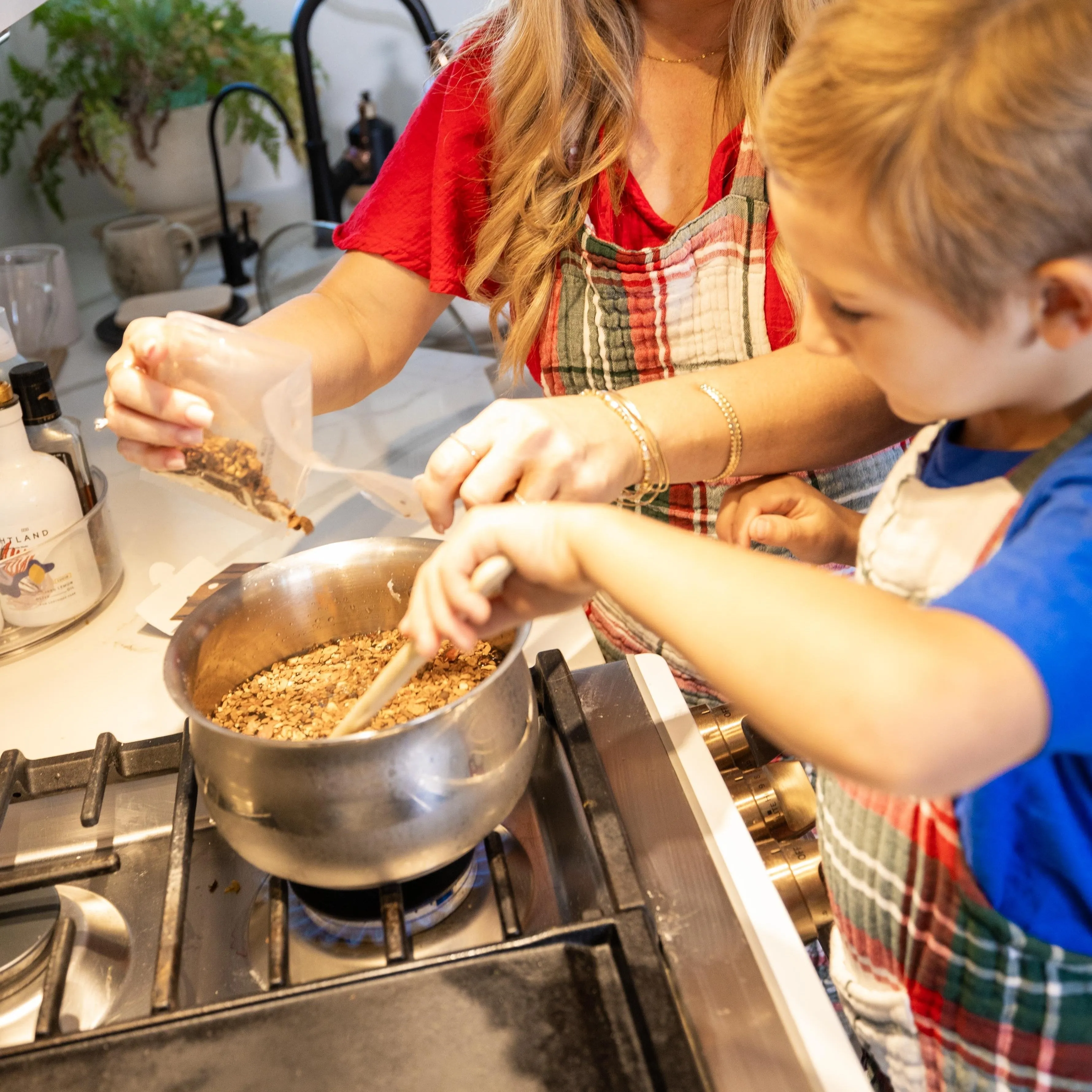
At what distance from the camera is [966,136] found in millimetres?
449

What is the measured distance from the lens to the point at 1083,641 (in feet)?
1.45

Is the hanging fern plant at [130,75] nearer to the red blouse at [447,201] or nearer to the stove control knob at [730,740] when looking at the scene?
the red blouse at [447,201]

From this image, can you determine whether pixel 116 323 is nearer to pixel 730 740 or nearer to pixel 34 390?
pixel 34 390

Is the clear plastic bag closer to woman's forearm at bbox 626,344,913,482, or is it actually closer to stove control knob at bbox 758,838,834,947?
woman's forearm at bbox 626,344,913,482

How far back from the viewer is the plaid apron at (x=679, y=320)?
3.39ft

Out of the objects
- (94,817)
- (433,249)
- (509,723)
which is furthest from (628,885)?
(433,249)

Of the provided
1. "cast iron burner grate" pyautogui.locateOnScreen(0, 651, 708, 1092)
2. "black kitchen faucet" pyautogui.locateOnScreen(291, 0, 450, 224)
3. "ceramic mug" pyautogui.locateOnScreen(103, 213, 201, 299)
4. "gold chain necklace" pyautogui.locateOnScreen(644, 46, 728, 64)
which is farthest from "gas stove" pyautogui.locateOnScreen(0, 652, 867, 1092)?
"ceramic mug" pyautogui.locateOnScreen(103, 213, 201, 299)

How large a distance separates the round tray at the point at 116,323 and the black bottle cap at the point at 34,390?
0.82 metres

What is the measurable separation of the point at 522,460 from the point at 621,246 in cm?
41

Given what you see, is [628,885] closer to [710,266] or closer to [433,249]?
[710,266]

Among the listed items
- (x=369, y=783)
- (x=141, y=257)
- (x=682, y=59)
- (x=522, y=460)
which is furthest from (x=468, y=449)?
(x=141, y=257)

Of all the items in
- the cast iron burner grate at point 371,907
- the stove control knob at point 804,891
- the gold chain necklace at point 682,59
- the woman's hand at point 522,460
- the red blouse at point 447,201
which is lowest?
the stove control knob at point 804,891

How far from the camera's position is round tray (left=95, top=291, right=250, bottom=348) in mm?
1863

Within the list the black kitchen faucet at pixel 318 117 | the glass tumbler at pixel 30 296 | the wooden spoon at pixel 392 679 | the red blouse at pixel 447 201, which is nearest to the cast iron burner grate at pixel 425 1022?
the wooden spoon at pixel 392 679
